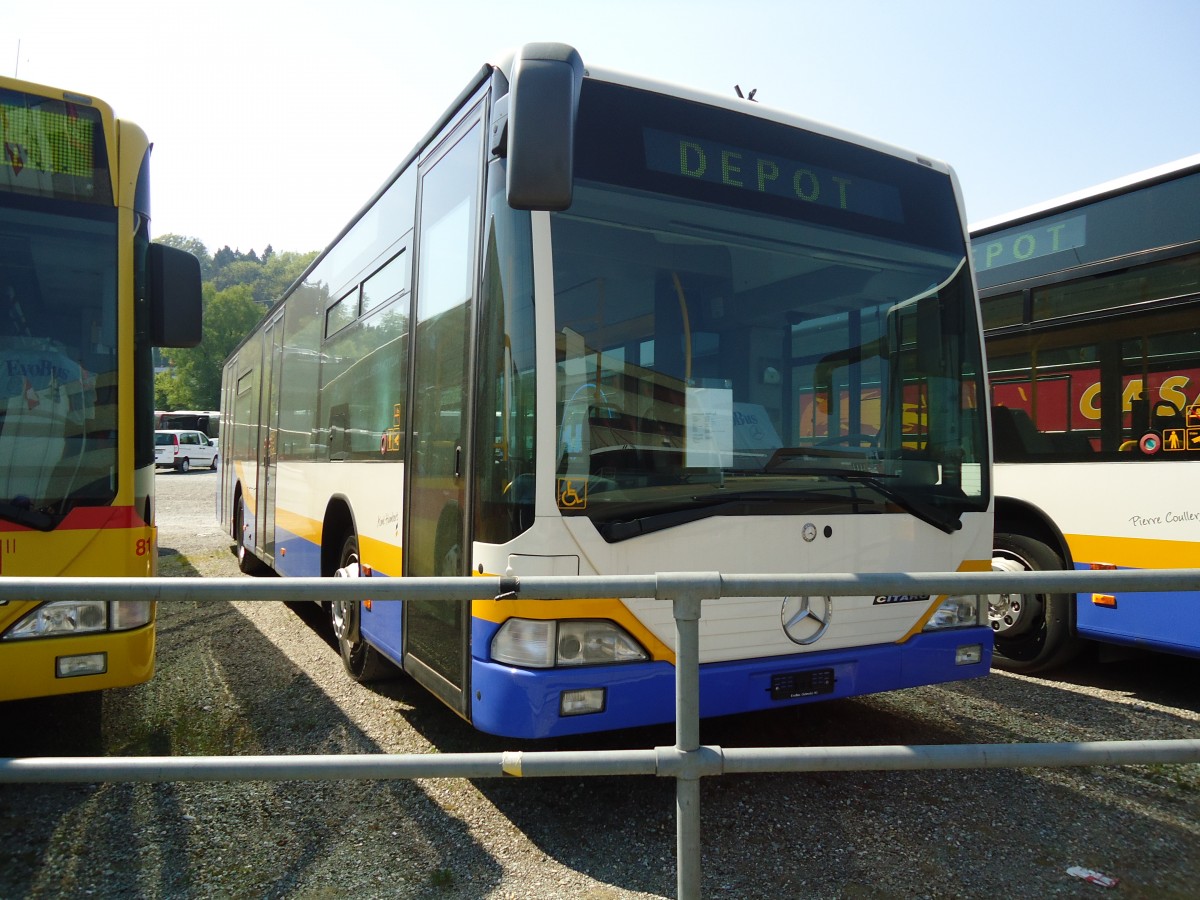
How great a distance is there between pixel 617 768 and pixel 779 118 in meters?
3.08

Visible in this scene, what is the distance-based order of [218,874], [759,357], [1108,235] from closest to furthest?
1. [218,874]
2. [759,357]
3. [1108,235]

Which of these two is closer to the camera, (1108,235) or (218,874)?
(218,874)

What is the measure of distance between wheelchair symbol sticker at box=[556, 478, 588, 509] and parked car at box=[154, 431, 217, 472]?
38.9 m

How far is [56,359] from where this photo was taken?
13.2ft

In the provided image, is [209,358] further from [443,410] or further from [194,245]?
[194,245]

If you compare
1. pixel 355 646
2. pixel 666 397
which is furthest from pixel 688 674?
pixel 355 646

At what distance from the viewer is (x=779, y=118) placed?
4.11m

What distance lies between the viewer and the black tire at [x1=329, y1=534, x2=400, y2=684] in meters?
5.52

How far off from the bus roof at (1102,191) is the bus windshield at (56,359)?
5890mm

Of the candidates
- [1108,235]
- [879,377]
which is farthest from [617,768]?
[1108,235]

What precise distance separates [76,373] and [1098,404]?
19.2 ft

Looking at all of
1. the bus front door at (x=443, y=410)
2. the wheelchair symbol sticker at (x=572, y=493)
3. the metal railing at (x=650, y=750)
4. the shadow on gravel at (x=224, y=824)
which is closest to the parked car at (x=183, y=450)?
the shadow on gravel at (x=224, y=824)

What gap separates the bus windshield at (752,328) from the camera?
Answer: 3490 millimetres

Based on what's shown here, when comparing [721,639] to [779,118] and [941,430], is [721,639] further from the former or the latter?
[779,118]
